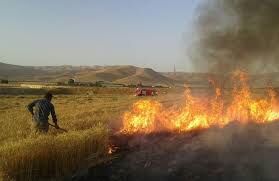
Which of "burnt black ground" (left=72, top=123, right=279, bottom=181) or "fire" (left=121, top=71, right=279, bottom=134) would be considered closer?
"burnt black ground" (left=72, top=123, right=279, bottom=181)

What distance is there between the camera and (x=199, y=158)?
12406 millimetres

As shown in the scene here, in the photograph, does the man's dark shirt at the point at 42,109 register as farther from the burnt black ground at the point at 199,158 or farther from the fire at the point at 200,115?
the fire at the point at 200,115

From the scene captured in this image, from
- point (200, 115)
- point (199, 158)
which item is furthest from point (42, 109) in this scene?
point (200, 115)

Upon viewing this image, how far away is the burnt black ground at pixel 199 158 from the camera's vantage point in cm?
1094

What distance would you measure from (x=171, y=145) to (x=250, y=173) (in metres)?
3.54

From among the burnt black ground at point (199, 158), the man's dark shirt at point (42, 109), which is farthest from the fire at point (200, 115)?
the man's dark shirt at point (42, 109)

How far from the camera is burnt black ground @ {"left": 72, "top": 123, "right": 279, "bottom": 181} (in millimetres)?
10938

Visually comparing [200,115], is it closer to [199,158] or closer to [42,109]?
[199,158]

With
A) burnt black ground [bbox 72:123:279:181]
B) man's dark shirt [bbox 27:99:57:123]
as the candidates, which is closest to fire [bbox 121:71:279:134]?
burnt black ground [bbox 72:123:279:181]

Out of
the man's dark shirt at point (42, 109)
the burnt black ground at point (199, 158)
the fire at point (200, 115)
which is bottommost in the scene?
the burnt black ground at point (199, 158)

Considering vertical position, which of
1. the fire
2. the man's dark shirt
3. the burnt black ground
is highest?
the man's dark shirt

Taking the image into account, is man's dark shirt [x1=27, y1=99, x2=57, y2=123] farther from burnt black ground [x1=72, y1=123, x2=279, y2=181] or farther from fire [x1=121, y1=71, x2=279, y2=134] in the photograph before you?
fire [x1=121, y1=71, x2=279, y2=134]

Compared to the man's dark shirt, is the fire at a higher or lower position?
lower

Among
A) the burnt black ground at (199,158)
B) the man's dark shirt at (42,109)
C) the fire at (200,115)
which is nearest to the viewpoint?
the burnt black ground at (199,158)
